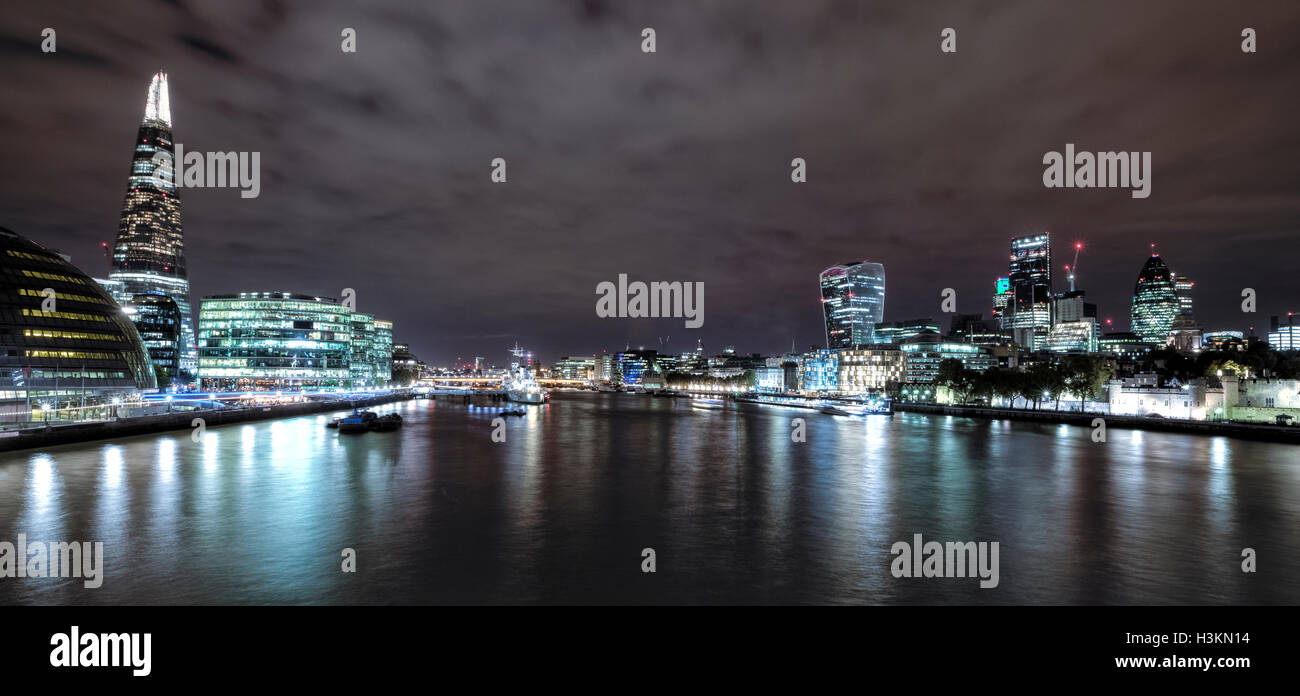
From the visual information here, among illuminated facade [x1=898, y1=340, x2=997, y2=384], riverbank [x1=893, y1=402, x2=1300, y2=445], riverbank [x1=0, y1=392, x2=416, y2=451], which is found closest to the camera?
riverbank [x1=0, y1=392, x2=416, y2=451]

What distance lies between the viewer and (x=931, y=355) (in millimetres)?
187875

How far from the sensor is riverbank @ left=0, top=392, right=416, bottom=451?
45.9 m

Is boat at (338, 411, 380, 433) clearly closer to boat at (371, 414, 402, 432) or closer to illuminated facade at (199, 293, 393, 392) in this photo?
boat at (371, 414, 402, 432)

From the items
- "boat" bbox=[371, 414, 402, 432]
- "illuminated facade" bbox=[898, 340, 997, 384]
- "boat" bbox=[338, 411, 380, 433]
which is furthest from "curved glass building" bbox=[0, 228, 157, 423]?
"illuminated facade" bbox=[898, 340, 997, 384]

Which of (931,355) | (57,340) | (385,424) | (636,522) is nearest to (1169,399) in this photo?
(636,522)

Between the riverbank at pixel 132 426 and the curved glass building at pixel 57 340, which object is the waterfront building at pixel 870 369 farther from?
the curved glass building at pixel 57 340

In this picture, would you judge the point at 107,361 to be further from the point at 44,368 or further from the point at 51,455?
the point at 51,455

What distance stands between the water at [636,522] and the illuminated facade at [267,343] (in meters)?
117

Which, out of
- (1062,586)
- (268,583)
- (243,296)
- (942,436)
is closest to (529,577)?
(268,583)

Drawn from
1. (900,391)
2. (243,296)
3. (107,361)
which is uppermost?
(243,296)

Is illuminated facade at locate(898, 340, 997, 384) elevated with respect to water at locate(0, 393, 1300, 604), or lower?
elevated

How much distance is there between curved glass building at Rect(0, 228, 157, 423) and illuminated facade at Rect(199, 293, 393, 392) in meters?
82.8
